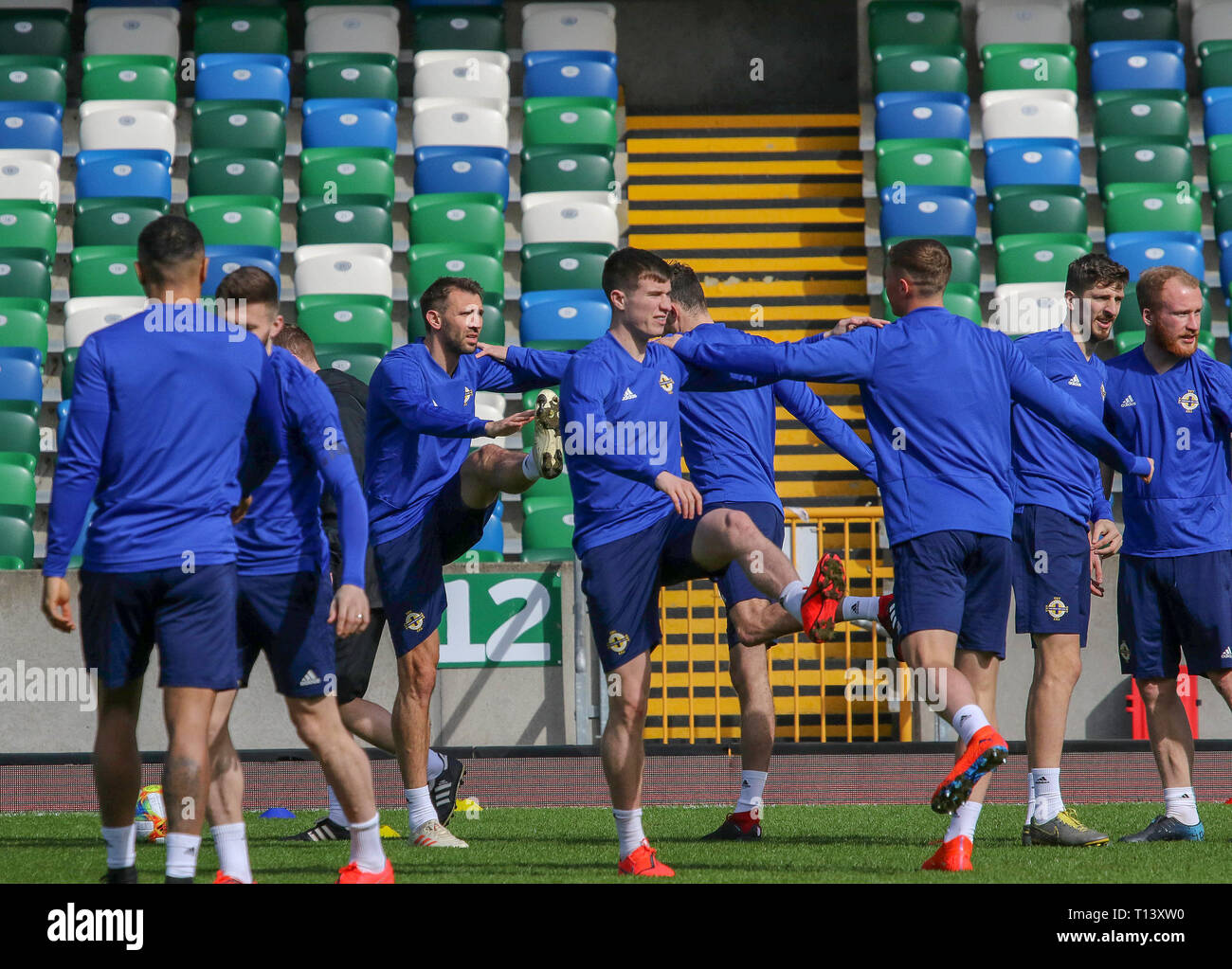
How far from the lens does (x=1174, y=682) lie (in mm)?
6617

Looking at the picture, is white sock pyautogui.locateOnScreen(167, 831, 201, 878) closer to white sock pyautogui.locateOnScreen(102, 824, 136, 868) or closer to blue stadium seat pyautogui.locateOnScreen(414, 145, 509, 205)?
white sock pyautogui.locateOnScreen(102, 824, 136, 868)

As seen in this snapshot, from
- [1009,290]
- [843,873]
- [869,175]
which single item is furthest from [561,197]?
[843,873]

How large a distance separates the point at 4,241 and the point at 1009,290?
320 inches

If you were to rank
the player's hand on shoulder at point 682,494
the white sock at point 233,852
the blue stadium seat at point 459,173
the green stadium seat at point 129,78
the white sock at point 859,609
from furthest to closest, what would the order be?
the green stadium seat at point 129,78, the blue stadium seat at point 459,173, the white sock at point 859,609, the player's hand on shoulder at point 682,494, the white sock at point 233,852

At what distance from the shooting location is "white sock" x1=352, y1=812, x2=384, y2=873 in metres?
4.79

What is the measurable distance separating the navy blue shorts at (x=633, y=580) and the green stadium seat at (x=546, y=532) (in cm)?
563

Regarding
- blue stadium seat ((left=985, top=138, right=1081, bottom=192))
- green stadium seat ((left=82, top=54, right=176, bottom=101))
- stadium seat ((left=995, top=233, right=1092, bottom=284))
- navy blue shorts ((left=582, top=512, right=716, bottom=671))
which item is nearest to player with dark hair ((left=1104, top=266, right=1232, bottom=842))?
navy blue shorts ((left=582, top=512, right=716, bottom=671))

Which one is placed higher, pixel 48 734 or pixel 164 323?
pixel 164 323

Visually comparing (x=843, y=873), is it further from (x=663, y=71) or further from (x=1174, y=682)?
(x=663, y=71)

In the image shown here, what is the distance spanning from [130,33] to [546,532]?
→ 678cm

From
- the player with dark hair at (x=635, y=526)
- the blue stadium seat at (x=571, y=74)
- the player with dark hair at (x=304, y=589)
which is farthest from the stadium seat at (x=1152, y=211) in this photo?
the player with dark hair at (x=304, y=589)

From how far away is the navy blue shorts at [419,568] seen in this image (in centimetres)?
635

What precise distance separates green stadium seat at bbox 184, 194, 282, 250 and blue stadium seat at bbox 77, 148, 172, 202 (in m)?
0.40

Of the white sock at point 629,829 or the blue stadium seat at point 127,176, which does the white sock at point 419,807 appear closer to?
the white sock at point 629,829
